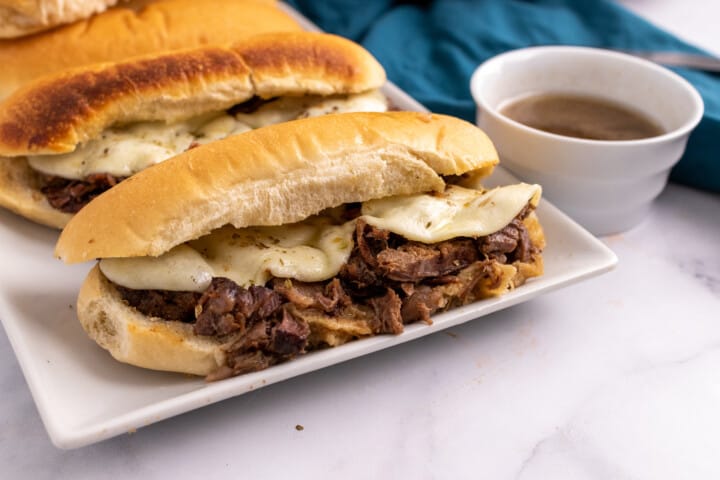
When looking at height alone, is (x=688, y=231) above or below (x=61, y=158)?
below

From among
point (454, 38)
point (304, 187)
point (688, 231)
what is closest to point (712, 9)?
point (454, 38)

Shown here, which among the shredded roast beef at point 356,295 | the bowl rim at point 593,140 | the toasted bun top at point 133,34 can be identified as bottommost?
the shredded roast beef at point 356,295

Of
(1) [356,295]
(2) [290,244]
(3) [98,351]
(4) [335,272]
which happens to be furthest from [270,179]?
(3) [98,351]

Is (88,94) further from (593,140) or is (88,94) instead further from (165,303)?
(593,140)

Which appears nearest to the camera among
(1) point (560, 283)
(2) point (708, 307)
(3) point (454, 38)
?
(1) point (560, 283)

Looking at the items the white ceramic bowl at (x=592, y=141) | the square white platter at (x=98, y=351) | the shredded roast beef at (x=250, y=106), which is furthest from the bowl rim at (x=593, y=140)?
the shredded roast beef at (x=250, y=106)

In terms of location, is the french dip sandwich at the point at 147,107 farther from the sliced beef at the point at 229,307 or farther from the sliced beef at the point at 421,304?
the sliced beef at the point at 421,304

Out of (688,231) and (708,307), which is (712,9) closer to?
(688,231)
